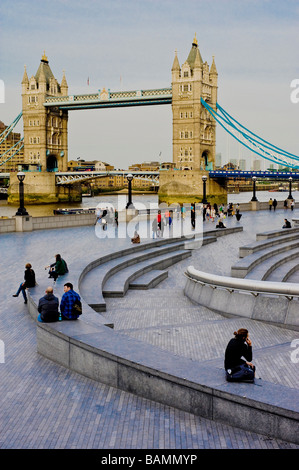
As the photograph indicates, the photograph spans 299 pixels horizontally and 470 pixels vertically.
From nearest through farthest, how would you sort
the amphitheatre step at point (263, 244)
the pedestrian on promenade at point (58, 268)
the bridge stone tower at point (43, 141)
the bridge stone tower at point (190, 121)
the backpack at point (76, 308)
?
the backpack at point (76, 308) → the pedestrian on promenade at point (58, 268) → the amphitheatre step at point (263, 244) → the bridge stone tower at point (190, 121) → the bridge stone tower at point (43, 141)

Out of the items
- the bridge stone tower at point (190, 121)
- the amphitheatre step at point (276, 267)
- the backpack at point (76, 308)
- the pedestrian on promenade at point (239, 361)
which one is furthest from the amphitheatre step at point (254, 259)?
the bridge stone tower at point (190, 121)

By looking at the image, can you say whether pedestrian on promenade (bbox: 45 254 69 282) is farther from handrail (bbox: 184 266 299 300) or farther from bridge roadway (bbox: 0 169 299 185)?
bridge roadway (bbox: 0 169 299 185)

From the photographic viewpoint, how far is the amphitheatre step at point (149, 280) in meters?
12.8

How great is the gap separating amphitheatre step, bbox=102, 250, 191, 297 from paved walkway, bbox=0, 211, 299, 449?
1.19ft

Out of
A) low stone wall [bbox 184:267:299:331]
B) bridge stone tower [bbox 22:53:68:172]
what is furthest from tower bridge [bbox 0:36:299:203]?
low stone wall [bbox 184:267:299:331]

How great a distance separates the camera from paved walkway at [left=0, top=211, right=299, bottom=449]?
4.71 m

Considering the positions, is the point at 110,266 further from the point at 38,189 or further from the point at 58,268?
the point at 38,189

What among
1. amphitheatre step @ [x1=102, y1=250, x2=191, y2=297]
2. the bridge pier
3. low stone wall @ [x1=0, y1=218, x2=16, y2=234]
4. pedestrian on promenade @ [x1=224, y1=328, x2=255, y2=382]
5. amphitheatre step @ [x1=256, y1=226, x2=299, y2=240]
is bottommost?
amphitheatre step @ [x1=102, y1=250, x2=191, y2=297]

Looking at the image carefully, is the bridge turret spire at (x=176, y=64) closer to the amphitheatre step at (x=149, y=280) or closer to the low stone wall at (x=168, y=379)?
the amphitheatre step at (x=149, y=280)

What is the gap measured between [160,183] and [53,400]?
245ft

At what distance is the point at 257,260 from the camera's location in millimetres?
14016

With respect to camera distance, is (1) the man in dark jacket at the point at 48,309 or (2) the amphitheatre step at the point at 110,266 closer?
(1) the man in dark jacket at the point at 48,309

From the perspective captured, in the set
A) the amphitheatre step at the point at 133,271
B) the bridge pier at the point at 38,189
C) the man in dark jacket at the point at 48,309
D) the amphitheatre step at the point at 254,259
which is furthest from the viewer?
the bridge pier at the point at 38,189

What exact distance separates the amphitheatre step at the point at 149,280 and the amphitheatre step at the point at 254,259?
6.60 feet
